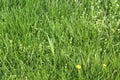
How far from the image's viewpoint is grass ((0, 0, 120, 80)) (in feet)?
7.13

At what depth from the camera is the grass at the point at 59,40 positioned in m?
2.17

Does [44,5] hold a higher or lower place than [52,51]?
higher

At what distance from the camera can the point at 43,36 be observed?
8.32 feet

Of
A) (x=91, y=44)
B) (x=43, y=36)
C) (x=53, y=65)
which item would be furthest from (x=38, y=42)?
(x=91, y=44)

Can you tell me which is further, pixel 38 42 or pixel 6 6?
pixel 6 6

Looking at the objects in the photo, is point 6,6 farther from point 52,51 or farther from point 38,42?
point 52,51

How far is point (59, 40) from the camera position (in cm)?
243

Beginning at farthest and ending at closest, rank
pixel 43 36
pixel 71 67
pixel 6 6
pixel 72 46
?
pixel 6 6 < pixel 43 36 < pixel 72 46 < pixel 71 67

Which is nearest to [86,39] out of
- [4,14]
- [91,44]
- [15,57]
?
[91,44]

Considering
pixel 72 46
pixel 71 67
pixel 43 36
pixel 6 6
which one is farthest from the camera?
pixel 6 6

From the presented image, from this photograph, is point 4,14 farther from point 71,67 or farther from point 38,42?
point 71,67

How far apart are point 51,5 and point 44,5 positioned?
0.09m

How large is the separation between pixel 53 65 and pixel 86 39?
0.38 m

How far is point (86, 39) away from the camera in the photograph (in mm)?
2443
